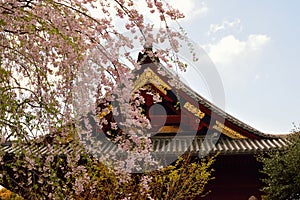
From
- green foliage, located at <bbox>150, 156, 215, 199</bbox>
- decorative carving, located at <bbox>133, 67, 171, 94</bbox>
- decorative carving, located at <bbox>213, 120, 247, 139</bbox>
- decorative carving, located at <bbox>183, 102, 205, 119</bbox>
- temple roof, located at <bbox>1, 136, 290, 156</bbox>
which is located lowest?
green foliage, located at <bbox>150, 156, 215, 199</bbox>

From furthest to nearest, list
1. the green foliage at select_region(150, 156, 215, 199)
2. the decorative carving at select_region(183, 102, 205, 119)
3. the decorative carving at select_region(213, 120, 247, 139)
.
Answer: the decorative carving at select_region(183, 102, 205, 119) < the decorative carving at select_region(213, 120, 247, 139) < the green foliage at select_region(150, 156, 215, 199)

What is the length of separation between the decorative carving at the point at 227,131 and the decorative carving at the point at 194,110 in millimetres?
445

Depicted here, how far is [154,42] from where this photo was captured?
4281 mm

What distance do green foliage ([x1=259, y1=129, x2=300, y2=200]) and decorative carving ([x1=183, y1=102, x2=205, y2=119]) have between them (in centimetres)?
188

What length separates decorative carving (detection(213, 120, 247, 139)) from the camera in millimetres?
10317

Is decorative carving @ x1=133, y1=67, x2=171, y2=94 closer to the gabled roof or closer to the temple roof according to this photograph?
the gabled roof

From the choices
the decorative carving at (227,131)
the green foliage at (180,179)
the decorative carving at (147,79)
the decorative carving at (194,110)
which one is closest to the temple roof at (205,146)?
the decorative carving at (227,131)

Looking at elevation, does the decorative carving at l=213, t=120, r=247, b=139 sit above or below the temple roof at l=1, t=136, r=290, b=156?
above

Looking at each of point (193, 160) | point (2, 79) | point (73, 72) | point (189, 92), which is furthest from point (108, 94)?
point (189, 92)

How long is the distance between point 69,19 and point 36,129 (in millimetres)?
1151

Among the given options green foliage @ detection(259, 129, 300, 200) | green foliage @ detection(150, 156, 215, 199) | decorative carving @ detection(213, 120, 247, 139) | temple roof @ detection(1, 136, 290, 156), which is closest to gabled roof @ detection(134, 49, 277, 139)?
decorative carving @ detection(213, 120, 247, 139)

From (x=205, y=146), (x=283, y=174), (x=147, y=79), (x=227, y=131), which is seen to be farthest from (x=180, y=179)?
(x=147, y=79)

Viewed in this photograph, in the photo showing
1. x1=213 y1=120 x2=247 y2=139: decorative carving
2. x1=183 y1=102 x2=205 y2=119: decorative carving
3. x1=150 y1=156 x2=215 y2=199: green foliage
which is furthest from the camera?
x1=183 y1=102 x2=205 y2=119: decorative carving

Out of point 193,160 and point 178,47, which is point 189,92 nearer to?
point 193,160
